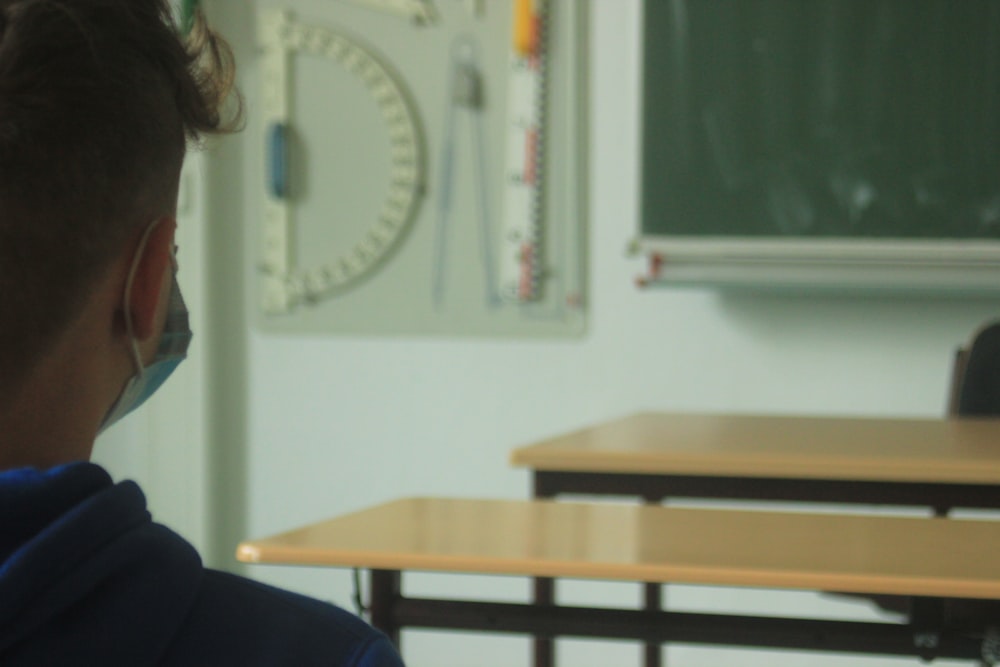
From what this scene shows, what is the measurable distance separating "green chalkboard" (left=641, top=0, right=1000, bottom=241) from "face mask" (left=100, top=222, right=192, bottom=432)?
2.95 metres

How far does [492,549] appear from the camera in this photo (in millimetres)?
1589

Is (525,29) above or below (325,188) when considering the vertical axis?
above

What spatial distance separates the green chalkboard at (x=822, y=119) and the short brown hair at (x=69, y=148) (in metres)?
3.12

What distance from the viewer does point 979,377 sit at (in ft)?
9.95

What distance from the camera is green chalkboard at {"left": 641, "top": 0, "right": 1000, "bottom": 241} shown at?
11.6 ft

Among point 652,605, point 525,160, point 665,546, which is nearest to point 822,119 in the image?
point 525,160

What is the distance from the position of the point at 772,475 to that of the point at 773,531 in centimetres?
48

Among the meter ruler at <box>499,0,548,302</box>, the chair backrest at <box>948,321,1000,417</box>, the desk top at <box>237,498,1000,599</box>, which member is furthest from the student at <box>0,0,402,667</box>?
the meter ruler at <box>499,0,548,302</box>

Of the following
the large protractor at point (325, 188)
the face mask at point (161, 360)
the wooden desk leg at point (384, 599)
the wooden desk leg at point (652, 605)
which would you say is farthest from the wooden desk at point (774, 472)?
the large protractor at point (325, 188)

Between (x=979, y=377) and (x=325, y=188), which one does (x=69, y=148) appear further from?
(x=325, y=188)

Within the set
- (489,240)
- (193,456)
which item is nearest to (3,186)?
(489,240)

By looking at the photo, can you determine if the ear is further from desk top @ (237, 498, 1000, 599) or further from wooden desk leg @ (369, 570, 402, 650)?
wooden desk leg @ (369, 570, 402, 650)

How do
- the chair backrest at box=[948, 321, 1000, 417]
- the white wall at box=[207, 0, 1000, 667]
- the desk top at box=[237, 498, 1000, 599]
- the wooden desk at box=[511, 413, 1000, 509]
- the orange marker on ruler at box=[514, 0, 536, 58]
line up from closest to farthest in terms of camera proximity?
1. the desk top at box=[237, 498, 1000, 599]
2. the wooden desk at box=[511, 413, 1000, 509]
3. the chair backrest at box=[948, 321, 1000, 417]
4. the white wall at box=[207, 0, 1000, 667]
5. the orange marker on ruler at box=[514, 0, 536, 58]

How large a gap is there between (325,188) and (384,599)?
2499mm
